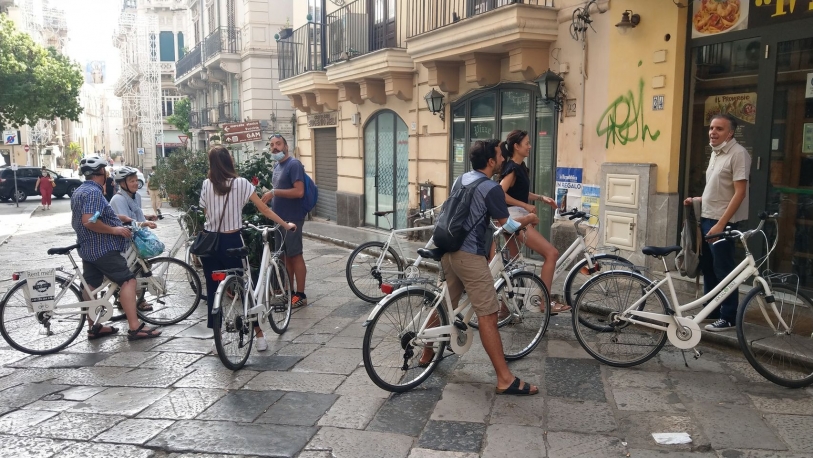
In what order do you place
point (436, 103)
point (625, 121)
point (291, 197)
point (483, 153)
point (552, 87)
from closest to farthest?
point (483, 153) → point (291, 197) → point (625, 121) → point (552, 87) → point (436, 103)

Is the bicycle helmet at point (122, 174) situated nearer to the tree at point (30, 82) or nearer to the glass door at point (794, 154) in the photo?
the glass door at point (794, 154)

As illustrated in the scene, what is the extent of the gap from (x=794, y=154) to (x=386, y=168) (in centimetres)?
886

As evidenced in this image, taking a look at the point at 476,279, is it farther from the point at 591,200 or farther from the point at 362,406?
the point at 591,200

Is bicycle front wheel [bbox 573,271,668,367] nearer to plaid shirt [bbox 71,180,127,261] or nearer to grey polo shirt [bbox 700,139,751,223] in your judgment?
grey polo shirt [bbox 700,139,751,223]

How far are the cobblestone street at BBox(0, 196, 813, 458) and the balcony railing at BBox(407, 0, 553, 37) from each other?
6.09 meters

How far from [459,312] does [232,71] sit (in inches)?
867

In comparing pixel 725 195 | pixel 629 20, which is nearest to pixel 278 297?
pixel 725 195

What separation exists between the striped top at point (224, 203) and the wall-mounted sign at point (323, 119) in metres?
11.1

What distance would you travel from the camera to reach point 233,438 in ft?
13.1

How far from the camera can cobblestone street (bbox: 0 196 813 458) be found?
3865 mm


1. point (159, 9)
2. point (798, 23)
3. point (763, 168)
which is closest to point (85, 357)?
point (763, 168)

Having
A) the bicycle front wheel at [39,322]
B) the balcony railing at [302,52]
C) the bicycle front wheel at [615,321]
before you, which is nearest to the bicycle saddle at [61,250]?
the bicycle front wheel at [39,322]

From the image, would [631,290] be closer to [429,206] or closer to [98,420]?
[98,420]

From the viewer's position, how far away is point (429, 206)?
12.3 m
